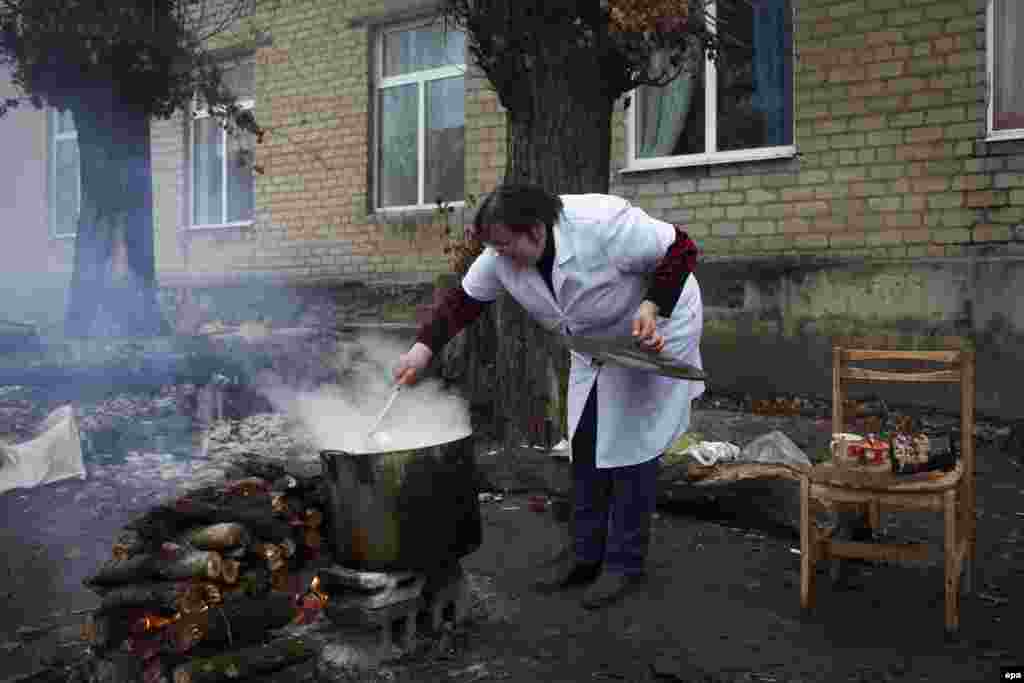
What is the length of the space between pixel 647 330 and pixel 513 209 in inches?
27.2

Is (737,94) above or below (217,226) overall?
above

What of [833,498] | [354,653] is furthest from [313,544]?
[833,498]

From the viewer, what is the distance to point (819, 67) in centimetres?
800

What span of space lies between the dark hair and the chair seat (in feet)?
5.29

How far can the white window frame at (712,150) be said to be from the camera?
827cm

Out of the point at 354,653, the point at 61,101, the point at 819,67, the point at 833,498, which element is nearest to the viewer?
the point at 354,653

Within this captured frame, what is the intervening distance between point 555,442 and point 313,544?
2459mm

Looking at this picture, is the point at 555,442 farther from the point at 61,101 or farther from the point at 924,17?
the point at 61,101

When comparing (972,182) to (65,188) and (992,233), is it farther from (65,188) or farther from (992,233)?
(65,188)

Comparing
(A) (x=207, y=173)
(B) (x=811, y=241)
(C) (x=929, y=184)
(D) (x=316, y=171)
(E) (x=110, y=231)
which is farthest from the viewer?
(A) (x=207, y=173)

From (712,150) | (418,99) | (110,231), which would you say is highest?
(418,99)

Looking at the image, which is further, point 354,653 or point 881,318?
point 881,318

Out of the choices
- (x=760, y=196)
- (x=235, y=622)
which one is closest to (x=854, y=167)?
(x=760, y=196)

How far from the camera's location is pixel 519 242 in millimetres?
3422
